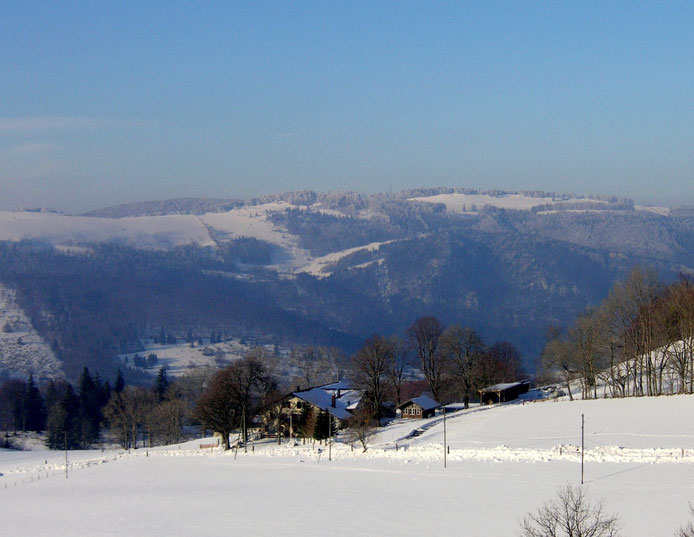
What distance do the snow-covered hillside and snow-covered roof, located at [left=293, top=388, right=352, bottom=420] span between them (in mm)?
91020

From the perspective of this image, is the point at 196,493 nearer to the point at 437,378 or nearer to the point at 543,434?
the point at 543,434

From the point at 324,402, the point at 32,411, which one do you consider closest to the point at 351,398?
the point at 324,402

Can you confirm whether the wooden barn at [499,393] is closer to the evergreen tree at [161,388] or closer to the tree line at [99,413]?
the tree line at [99,413]

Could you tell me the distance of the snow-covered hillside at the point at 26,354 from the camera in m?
156

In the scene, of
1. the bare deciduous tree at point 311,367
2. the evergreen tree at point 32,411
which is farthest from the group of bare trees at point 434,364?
the evergreen tree at point 32,411

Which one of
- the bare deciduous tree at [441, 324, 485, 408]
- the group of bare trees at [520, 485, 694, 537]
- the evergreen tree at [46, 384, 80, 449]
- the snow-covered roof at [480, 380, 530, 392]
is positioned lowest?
the evergreen tree at [46, 384, 80, 449]

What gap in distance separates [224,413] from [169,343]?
132 metres

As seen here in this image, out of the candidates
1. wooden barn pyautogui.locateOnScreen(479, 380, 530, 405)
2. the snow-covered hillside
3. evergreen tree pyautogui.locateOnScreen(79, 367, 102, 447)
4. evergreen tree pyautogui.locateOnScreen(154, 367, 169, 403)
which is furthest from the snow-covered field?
A: the snow-covered hillside

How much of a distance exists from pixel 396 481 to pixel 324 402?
31.2 meters

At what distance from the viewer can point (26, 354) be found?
6693 inches

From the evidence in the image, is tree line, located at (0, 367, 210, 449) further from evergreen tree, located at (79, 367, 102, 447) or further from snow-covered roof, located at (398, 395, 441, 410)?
snow-covered roof, located at (398, 395, 441, 410)

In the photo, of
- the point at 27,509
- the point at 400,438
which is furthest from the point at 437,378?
the point at 27,509

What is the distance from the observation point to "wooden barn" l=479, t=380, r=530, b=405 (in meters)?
85.3

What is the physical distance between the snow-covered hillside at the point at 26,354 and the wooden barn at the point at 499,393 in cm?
9476
